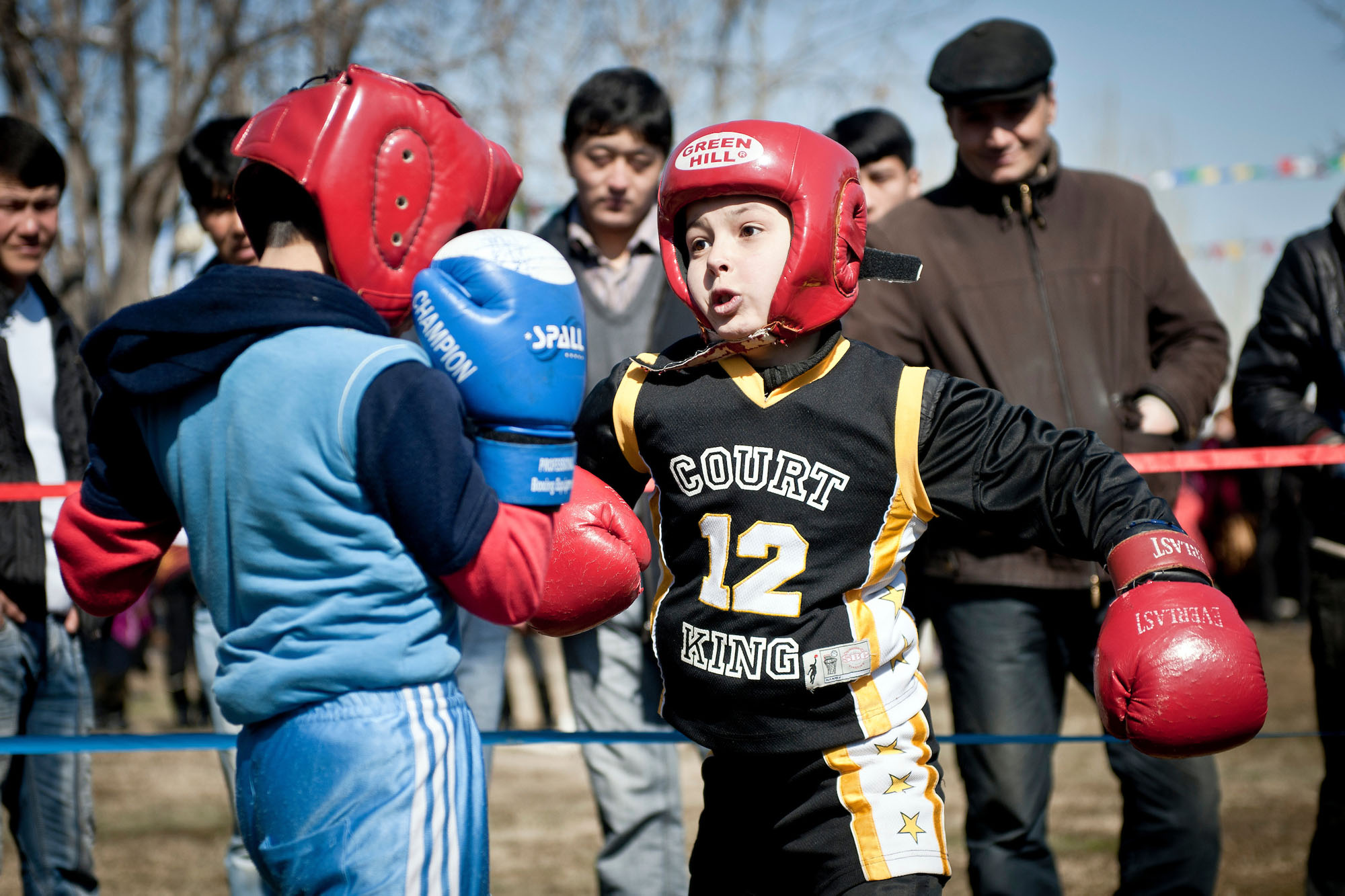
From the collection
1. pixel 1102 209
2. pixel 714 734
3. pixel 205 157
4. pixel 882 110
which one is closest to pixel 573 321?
pixel 714 734

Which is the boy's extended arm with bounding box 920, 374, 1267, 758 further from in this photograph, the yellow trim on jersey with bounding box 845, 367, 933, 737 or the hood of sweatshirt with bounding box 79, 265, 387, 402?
the hood of sweatshirt with bounding box 79, 265, 387, 402

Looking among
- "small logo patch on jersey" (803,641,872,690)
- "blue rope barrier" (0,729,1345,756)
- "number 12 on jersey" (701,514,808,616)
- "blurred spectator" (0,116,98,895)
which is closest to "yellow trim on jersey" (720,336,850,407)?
"number 12 on jersey" (701,514,808,616)

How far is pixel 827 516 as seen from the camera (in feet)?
8.52

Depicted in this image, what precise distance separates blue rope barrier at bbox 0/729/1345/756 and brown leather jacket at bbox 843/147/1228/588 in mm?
432

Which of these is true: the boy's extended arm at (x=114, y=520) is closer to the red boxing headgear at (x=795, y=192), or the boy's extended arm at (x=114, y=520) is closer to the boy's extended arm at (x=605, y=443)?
the boy's extended arm at (x=605, y=443)

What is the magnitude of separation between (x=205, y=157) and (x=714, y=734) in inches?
106

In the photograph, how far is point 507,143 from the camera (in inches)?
538

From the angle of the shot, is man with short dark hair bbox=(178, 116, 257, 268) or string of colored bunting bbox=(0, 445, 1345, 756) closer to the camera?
string of colored bunting bbox=(0, 445, 1345, 756)

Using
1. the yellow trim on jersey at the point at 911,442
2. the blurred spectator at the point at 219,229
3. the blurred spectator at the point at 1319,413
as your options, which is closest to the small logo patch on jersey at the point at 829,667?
the yellow trim on jersey at the point at 911,442

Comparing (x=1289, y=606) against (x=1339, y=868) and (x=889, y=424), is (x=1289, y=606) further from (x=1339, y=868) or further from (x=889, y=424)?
(x=889, y=424)

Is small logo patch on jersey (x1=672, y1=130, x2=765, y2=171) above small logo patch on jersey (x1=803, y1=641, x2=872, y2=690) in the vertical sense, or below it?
above

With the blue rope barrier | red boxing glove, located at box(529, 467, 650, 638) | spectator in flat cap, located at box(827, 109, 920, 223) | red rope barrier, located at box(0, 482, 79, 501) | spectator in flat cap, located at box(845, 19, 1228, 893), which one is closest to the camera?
red boxing glove, located at box(529, 467, 650, 638)

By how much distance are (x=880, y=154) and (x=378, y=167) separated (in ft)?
11.3

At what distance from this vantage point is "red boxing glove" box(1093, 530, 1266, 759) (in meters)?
2.21
